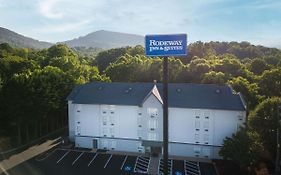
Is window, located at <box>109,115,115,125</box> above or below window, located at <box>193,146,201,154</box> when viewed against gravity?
above

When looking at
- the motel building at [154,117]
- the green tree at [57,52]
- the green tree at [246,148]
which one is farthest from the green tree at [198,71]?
the green tree at [57,52]

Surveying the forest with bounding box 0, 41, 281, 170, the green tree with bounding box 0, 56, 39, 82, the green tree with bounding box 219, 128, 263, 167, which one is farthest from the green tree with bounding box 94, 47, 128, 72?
the green tree with bounding box 219, 128, 263, 167

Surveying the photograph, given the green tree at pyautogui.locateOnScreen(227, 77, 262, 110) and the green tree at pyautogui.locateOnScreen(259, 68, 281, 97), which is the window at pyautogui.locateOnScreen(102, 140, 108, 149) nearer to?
the green tree at pyautogui.locateOnScreen(227, 77, 262, 110)

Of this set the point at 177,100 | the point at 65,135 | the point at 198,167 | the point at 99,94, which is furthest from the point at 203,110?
the point at 65,135

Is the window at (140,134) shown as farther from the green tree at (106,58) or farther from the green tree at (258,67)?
the green tree at (106,58)

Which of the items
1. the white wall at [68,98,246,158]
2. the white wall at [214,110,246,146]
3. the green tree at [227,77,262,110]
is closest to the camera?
the white wall at [214,110,246,146]
